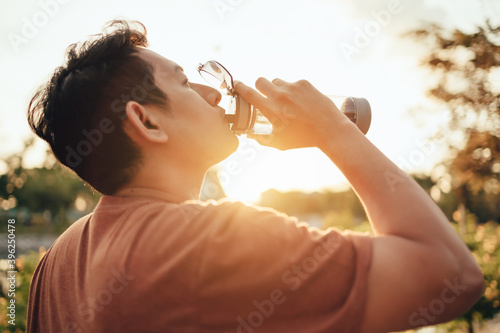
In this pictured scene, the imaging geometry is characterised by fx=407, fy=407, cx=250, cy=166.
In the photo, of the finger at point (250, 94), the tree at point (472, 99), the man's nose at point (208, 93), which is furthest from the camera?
the tree at point (472, 99)

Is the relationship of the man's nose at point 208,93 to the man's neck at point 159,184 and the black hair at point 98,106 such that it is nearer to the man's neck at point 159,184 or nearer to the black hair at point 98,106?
the black hair at point 98,106

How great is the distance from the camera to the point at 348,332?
3.50ft

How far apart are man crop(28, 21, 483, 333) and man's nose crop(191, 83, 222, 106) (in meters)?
0.32

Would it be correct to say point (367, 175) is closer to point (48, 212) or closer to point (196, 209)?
point (196, 209)

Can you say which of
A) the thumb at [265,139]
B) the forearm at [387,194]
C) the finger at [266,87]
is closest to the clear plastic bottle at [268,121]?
the thumb at [265,139]

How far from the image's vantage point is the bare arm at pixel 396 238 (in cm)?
108

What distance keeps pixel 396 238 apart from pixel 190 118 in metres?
0.92

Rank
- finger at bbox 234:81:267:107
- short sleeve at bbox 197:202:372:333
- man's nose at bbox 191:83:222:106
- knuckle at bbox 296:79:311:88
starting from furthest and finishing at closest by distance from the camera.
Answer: man's nose at bbox 191:83:222:106, finger at bbox 234:81:267:107, knuckle at bbox 296:79:311:88, short sleeve at bbox 197:202:372:333

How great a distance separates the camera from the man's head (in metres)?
1.54

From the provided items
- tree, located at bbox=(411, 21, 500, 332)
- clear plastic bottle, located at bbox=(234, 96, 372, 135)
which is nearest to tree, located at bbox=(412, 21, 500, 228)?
tree, located at bbox=(411, 21, 500, 332)

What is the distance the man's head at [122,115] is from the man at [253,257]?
0.01 meters

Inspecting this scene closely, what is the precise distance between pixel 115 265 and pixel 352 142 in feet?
2.74

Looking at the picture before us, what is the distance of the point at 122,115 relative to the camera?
1.52 metres

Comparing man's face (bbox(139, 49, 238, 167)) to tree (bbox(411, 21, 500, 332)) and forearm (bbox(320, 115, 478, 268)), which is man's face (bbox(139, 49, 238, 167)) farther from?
tree (bbox(411, 21, 500, 332))
